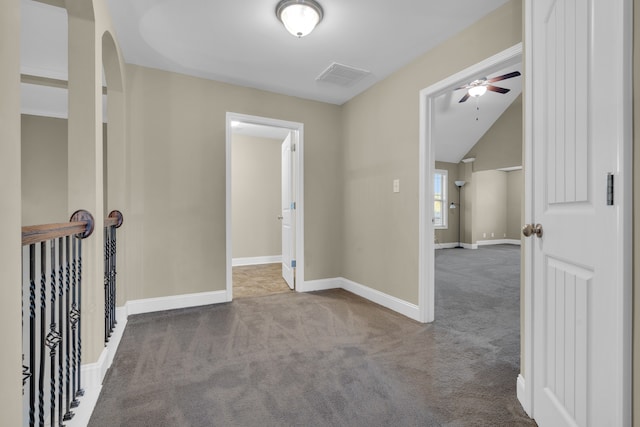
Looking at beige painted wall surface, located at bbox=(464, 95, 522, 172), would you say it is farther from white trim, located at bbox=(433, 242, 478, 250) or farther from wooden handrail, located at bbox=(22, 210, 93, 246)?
wooden handrail, located at bbox=(22, 210, 93, 246)

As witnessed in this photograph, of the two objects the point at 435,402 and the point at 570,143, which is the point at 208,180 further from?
the point at 570,143

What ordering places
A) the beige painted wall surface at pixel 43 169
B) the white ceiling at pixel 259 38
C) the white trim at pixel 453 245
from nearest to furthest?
the white ceiling at pixel 259 38 < the beige painted wall surface at pixel 43 169 < the white trim at pixel 453 245

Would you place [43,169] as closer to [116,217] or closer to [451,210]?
[116,217]

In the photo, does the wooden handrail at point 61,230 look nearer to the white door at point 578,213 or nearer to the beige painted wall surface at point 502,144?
the white door at point 578,213

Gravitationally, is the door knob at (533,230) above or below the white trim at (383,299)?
above

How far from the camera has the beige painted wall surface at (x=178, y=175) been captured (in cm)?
307

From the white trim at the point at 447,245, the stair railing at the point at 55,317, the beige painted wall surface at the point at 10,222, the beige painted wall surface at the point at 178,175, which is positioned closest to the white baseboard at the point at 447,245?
the white trim at the point at 447,245

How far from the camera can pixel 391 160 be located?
327 cm

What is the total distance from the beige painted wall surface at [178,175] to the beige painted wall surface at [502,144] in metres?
6.10

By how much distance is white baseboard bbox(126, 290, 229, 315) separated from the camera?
3041 millimetres

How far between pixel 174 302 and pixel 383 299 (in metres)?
2.17

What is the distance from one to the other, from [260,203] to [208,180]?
2627mm

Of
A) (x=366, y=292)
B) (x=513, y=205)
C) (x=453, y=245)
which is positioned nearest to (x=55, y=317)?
(x=366, y=292)

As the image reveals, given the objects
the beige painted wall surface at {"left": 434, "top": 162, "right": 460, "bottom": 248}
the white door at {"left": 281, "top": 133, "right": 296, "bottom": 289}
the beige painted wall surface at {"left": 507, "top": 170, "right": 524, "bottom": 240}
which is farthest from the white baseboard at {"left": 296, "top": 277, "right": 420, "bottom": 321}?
the beige painted wall surface at {"left": 507, "top": 170, "right": 524, "bottom": 240}
